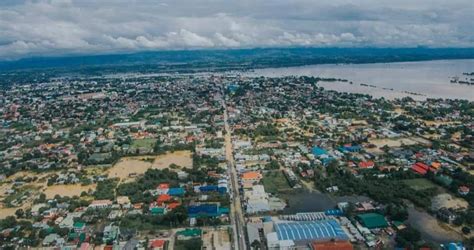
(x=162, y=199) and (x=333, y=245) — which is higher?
(x=333, y=245)

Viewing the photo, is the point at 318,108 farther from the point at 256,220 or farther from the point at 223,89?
the point at 256,220

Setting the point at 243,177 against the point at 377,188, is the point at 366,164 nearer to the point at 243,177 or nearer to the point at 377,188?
the point at 377,188

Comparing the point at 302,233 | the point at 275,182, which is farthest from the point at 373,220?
the point at 275,182

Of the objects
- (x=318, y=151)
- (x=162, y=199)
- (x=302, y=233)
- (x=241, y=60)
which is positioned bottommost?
(x=162, y=199)

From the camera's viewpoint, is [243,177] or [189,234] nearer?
[189,234]

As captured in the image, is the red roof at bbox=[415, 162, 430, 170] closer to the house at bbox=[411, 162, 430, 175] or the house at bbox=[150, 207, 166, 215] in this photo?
the house at bbox=[411, 162, 430, 175]

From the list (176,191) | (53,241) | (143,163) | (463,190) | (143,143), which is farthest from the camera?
(143,143)

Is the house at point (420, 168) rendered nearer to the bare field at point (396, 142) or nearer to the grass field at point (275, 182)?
the bare field at point (396, 142)

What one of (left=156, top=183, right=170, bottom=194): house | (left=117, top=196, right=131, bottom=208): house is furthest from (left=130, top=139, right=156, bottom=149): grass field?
(left=117, top=196, right=131, bottom=208): house
